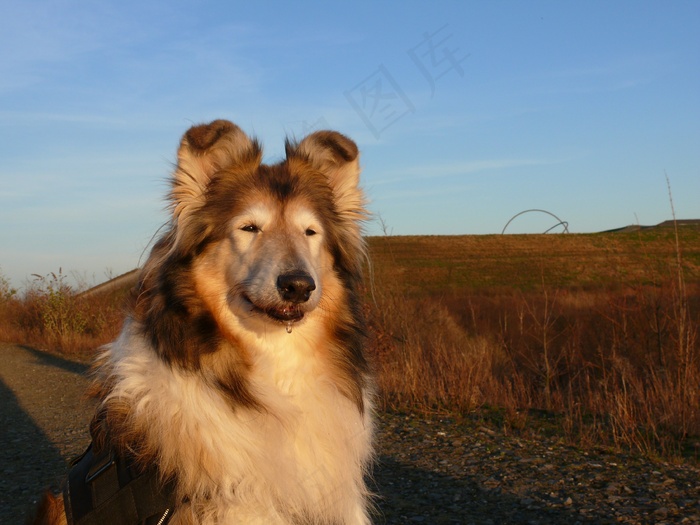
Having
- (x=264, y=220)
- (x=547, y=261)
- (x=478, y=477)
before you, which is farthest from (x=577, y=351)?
(x=264, y=220)

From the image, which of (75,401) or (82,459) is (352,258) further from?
(75,401)

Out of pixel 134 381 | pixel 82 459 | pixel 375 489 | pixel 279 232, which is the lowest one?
pixel 375 489

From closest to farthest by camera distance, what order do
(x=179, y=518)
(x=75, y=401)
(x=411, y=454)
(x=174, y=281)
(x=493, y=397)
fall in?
(x=179, y=518) → (x=174, y=281) → (x=411, y=454) → (x=493, y=397) → (x=75, y=401)

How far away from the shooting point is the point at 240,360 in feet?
11.5

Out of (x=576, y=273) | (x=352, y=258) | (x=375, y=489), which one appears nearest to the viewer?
(x=352, y=258)

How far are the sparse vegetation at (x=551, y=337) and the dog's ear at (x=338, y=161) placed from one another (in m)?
2.05

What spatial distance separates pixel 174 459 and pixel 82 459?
0.65 m

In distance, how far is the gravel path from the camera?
5.39 metres

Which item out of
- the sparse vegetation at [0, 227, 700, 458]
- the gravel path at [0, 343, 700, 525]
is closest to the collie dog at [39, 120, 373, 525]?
the gravel path at [0, 343, 700, 525]

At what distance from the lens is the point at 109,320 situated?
17109mm

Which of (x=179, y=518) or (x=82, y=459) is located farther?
(x=82, y=459)

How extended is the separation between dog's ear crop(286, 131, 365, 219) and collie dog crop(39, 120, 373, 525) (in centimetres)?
5

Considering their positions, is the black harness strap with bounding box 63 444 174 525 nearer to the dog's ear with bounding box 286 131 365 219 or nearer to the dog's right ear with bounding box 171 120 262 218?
the dog's right ear with bounding box 171 120 262 218

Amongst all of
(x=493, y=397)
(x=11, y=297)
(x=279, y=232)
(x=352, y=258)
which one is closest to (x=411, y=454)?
(x=493, y=397)
